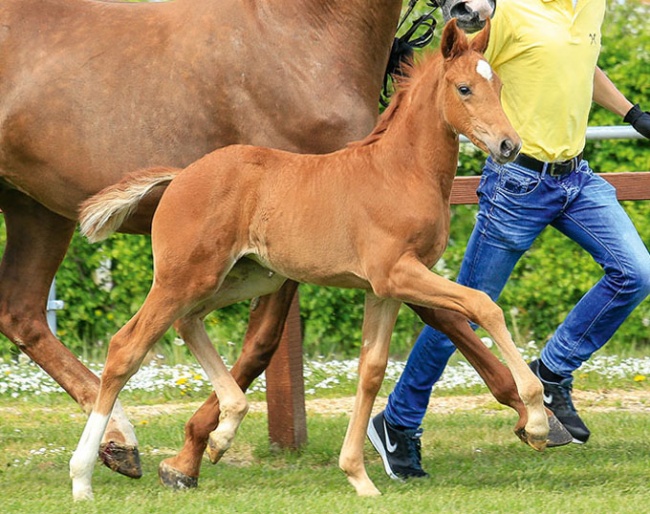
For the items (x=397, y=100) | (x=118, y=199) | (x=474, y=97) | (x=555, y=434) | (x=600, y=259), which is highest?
(x=474, y=97)

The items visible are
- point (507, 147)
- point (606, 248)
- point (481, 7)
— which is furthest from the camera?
point (606, 248)

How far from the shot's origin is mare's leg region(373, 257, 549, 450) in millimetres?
4160

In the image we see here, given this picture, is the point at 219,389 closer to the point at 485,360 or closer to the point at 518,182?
the point at 485,360

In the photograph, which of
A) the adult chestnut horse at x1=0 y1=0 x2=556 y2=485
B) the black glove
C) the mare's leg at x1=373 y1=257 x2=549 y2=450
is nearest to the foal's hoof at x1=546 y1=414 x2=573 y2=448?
the adult chestnut horse at x1=0 y1=0 x2=556 y2=485

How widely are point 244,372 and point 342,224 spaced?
3.45 ft

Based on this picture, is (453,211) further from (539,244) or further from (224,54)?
(224,54)

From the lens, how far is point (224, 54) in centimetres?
485

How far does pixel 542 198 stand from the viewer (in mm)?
4844

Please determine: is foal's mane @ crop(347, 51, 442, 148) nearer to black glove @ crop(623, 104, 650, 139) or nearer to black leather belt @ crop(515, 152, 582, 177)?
black leather belt @ crop(515, 152, 582, 177)

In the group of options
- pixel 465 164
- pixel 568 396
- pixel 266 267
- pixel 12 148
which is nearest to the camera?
pixel 266 267

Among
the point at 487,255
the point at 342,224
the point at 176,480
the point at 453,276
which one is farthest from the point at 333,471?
the point at 453,276

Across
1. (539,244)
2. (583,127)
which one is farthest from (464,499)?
(539,244)

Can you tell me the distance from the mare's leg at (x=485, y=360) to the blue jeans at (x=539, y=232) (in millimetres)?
351

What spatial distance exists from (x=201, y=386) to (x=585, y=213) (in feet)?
10.7
